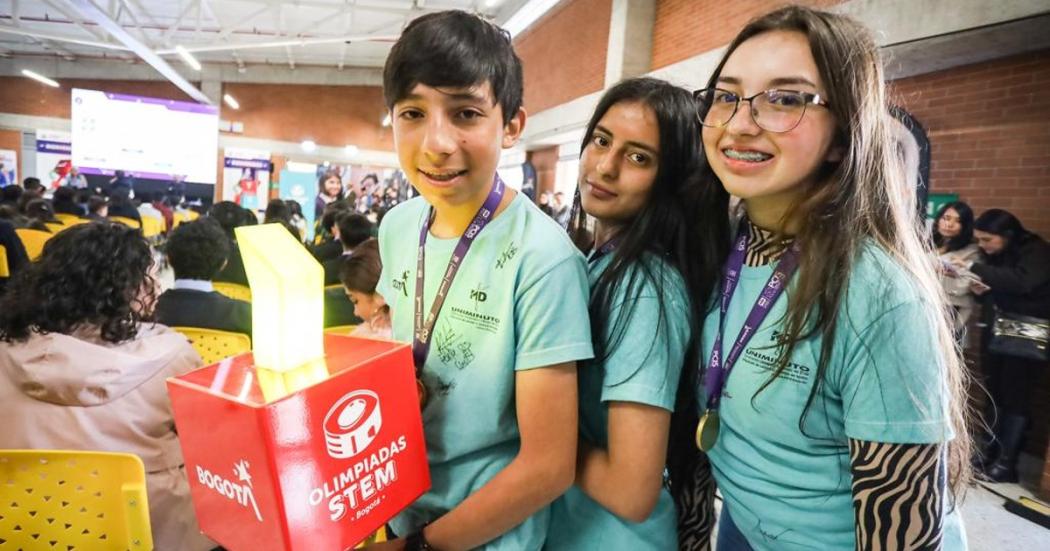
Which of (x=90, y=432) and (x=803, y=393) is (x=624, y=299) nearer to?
(x=803, y=393)

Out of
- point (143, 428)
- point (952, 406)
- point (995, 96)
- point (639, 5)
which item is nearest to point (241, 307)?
point (143, 428)

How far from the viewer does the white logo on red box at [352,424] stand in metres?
0.66

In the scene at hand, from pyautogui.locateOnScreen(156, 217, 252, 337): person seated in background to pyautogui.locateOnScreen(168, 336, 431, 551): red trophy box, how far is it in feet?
6.42

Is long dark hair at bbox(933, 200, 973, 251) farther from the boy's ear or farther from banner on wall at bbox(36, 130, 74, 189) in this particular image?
banner on wall at bbox(36, 130, 74, 189)

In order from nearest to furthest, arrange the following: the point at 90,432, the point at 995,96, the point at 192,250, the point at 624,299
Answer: the point at 624,299 < the point at 90,432 < the point at 192,250 < the point at 995,96

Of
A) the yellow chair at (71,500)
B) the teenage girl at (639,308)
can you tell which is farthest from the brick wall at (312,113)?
the teenage girl at (639,308)

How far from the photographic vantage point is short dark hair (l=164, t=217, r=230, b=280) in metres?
2.49

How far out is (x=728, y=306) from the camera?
103 cm

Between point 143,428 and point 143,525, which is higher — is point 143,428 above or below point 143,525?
above

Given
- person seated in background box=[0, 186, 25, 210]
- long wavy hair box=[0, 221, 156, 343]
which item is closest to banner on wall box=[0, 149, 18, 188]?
person seated in background box=[0, 186, 25, 210]

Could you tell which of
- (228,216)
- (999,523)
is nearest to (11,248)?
(228,216)

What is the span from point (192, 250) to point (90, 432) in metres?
1.22

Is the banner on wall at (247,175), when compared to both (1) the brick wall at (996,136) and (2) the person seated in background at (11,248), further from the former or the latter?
(1) the brick wall at (996,136)

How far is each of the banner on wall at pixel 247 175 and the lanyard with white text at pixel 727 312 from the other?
13082mm
